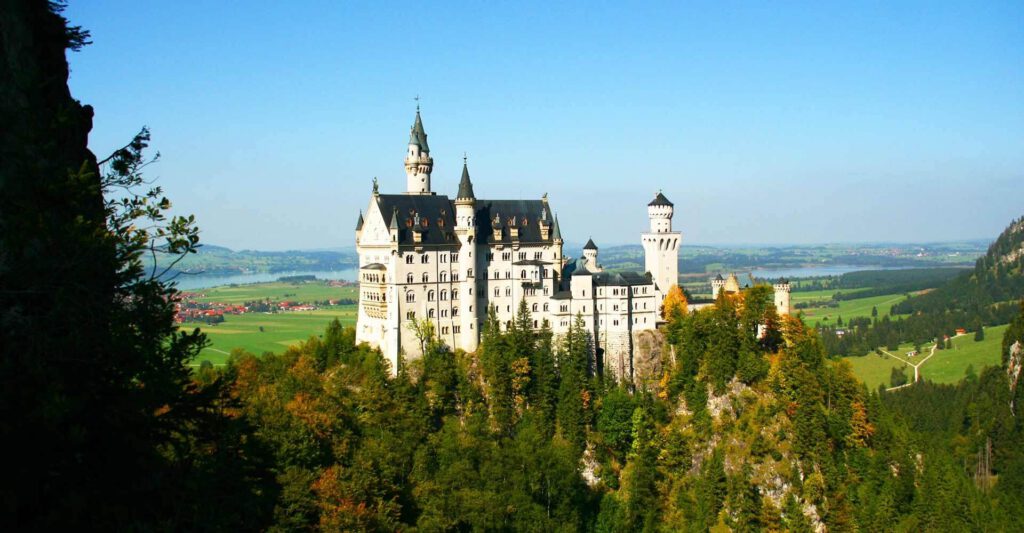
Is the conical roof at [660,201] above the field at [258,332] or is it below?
above

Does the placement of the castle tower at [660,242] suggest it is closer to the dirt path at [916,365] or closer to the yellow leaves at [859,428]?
the yellow leaves at [859,428]

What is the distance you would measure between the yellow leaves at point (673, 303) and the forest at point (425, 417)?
0.63 meters

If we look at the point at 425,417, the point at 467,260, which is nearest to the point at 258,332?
the point at 467,260

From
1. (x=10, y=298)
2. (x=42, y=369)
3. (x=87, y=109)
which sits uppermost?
(x=87, y=109)

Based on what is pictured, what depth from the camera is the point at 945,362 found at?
167500 mm

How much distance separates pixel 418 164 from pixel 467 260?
1278 centimetres

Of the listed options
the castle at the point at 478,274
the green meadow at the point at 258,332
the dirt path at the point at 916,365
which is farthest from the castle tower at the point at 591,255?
the dirt path at the point at 916,365

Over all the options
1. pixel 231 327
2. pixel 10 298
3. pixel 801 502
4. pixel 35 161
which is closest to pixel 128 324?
pixel 10 298

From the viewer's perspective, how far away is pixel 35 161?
2562 centimetres

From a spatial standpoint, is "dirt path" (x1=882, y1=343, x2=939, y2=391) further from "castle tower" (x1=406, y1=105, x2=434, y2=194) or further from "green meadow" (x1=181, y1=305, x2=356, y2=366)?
"green meadow" (x1=181, y1=305, x2=356, y2=366)

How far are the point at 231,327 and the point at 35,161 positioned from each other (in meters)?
154

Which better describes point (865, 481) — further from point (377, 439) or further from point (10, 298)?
point (10, 298)

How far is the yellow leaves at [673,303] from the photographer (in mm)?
→ 84812

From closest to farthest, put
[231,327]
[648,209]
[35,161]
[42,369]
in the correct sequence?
[42,369], [35,161], [648,209], [231,327]
